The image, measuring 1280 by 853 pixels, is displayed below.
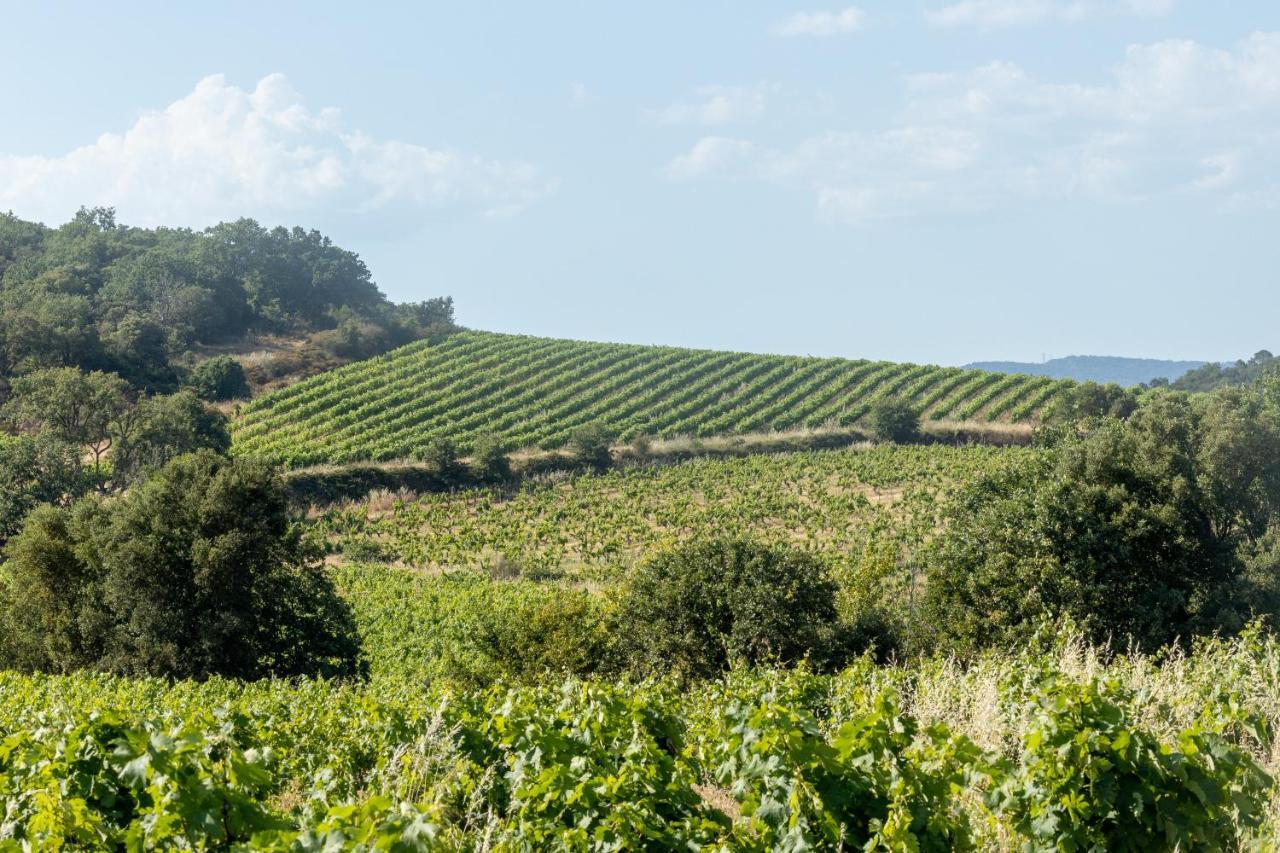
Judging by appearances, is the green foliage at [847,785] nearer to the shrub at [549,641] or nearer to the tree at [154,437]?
the shrub at [549,641]

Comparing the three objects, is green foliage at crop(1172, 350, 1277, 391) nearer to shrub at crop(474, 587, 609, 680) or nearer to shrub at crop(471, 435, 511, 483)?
shrub at crop(471, 435, 511, 483)

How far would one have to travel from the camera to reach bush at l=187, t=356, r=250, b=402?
69688 mm

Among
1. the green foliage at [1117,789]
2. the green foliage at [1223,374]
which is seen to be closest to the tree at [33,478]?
the green foliage at [1117,789]

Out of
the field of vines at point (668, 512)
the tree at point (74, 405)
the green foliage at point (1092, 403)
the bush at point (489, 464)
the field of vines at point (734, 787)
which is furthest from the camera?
the green foliage at point (1092, 403)

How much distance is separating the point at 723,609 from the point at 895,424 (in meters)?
46.0

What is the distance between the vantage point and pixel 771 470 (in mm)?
58375

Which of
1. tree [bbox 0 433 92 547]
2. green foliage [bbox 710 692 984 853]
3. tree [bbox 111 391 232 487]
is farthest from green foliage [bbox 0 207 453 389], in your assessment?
green foliage [bbox 710 692 984 853]

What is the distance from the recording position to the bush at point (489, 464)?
193 ft

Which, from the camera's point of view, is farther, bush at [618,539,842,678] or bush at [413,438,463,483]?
bush at [413,438,463,483]

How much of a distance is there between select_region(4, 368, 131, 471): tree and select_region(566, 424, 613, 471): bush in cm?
2588

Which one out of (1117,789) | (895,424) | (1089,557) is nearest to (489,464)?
(895,424)

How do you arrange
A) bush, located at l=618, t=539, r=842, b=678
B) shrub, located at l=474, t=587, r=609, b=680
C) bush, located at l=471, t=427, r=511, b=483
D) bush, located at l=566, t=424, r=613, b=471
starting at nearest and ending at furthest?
bush, located at l=618, t=539, r=842, b=678, shrub, located at l=474, t=587, r=609, b=680, bush, located at l=471, t=427, r=511, b=483, bush, located at l=566, t=424, r=613, b=471

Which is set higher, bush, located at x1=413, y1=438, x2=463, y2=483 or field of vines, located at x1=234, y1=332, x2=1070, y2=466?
field of vines, located at x1=234, y1=332, x2=1070, y2=466

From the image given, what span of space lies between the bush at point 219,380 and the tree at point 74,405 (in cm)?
1185
